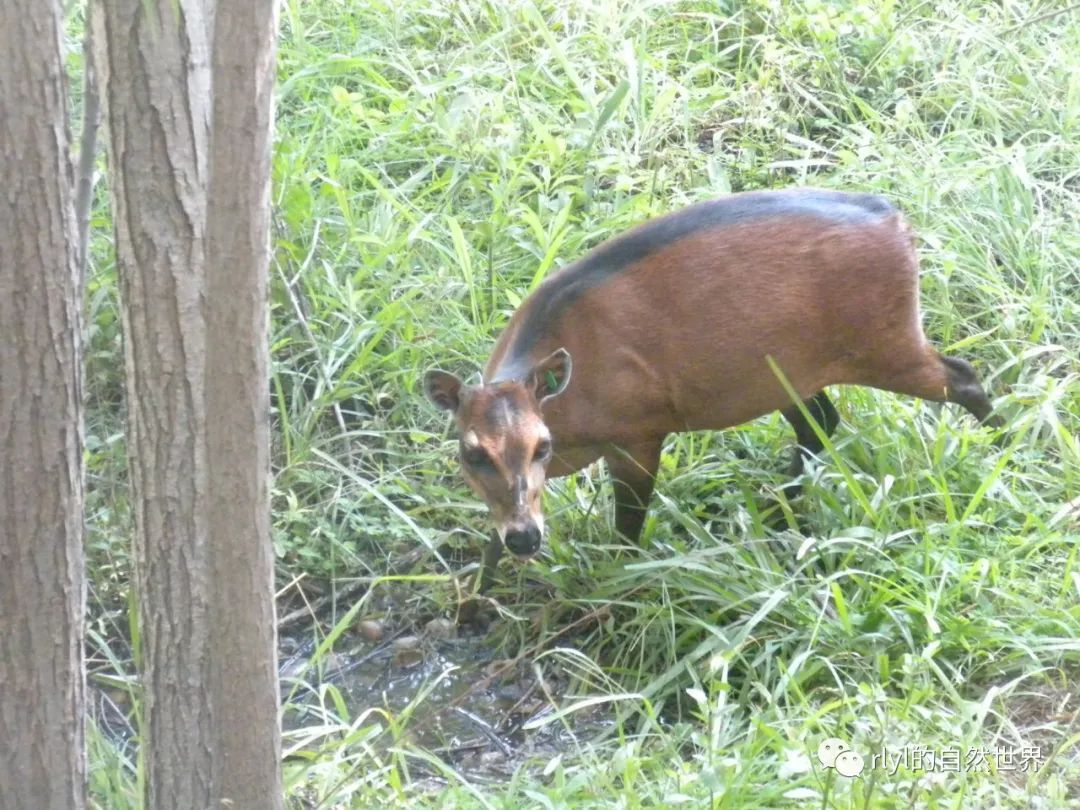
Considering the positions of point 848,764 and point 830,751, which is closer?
point 848,764

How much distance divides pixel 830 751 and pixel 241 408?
158 cm

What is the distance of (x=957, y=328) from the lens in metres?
6.01

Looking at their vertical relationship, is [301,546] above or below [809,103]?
below

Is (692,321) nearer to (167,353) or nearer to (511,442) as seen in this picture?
(511,442)

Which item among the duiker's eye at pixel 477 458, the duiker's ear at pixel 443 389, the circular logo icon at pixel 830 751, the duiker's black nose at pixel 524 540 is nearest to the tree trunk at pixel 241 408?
the circular logo icon at pixel 830 751

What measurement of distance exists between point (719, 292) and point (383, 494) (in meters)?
1.36

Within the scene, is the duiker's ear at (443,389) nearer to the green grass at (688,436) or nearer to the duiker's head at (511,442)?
the duiker's head at (511,442)

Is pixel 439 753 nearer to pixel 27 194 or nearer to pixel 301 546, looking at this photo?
pixel 301 546

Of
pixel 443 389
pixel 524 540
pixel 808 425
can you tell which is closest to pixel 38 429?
pixel 524 540

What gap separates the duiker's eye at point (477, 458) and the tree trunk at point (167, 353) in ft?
5.28

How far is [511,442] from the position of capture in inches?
185

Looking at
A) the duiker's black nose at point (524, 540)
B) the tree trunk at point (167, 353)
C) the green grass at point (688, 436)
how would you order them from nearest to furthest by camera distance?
the tree trunk at point (167, 353) < the green grass at point (688, 436) < the duiker's black nose at point (524, 540)

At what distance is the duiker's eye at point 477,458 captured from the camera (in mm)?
4715

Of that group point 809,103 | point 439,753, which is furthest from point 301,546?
point 809,103
